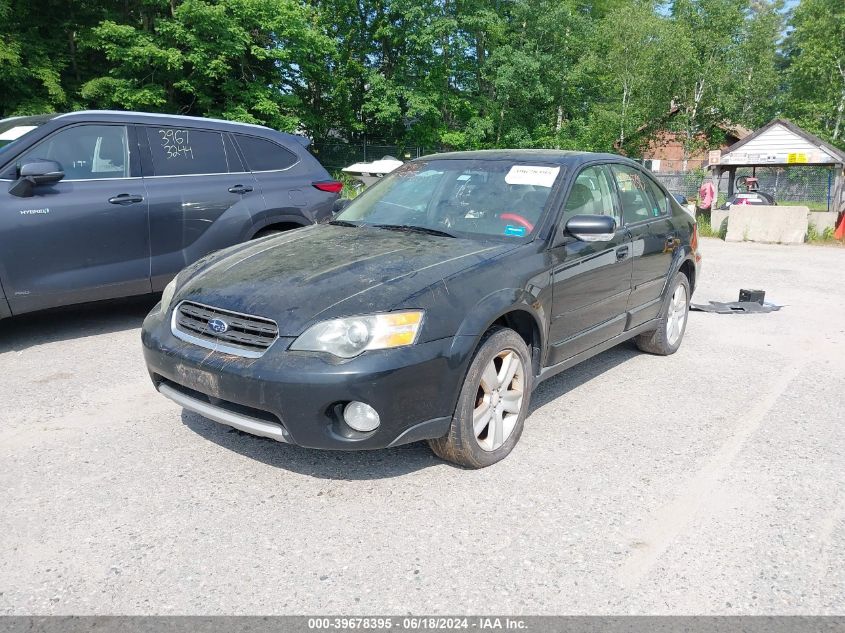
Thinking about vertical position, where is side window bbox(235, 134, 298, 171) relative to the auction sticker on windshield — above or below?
above

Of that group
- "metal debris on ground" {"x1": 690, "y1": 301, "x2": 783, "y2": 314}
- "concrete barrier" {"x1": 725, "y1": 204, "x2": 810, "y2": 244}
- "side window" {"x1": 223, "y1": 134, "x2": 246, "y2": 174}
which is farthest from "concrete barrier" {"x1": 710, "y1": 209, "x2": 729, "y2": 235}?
"side window" {"x1": 223, "y1": 134, "x2": 246, "y2": 174}

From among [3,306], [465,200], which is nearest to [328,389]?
[465,200]

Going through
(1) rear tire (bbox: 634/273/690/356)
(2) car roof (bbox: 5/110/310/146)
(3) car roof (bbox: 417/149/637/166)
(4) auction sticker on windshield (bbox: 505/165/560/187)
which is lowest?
(1) rear tire (bbox: 634/273/690/356)

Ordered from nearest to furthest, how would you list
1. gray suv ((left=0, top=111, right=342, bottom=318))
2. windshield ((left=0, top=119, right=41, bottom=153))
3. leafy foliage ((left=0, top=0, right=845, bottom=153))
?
gray suv ((left=0, top=111, right=342, bottom=318)), windshield ((left=0, top=119, right=41, bottom=153)), leafy foliage ((left=0, top=0, right=845, bottom=153))

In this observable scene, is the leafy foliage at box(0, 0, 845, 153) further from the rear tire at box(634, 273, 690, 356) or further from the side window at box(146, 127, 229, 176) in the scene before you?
the rear tire at box(634, 273, 690, 356)

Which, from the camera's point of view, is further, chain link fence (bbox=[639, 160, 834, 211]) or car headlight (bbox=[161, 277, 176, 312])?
chain link fence (bbox=[639, 160, 834, 211])

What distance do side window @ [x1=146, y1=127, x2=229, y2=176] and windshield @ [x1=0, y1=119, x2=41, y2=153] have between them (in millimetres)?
934

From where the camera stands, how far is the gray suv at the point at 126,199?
5191mm

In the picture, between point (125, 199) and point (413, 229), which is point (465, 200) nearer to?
point (413, 229)

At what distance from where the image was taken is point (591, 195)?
4453mm

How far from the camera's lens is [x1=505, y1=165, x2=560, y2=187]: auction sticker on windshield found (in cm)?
421

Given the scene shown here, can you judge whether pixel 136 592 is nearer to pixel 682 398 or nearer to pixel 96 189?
pixel 682 398

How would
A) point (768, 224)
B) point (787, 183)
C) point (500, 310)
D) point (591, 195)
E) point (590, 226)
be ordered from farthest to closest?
point (787, 183) < point (768, 224) < point (591, 195) < point (590, 226) < point (500, 310)

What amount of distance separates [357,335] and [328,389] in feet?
0.89
